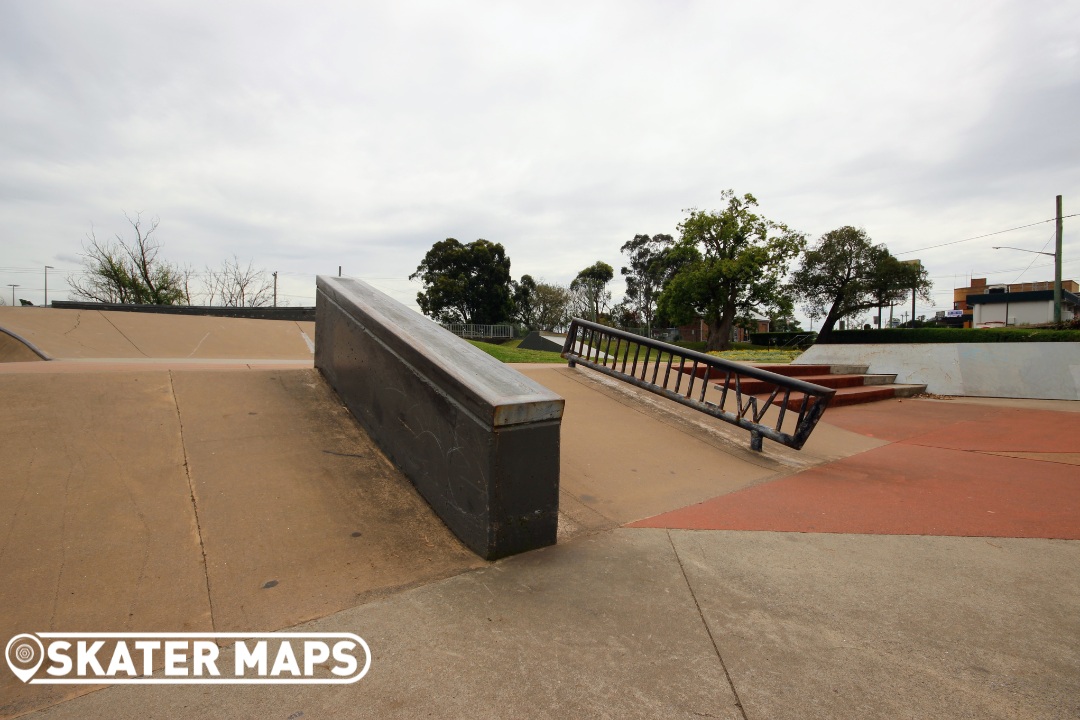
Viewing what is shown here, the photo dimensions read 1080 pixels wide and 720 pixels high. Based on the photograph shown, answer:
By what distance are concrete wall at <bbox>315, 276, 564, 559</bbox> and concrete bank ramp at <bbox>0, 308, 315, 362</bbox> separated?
632 cm

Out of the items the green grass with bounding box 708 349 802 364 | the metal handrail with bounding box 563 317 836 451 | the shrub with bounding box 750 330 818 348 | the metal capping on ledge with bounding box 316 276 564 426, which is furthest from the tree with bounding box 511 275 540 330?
the metal capping on ledge with bounding box 316 276 564 426

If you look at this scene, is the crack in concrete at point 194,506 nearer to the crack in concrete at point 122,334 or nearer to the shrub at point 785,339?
the crack in concrete at point 122,334

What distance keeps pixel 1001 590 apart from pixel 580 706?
2.07 m

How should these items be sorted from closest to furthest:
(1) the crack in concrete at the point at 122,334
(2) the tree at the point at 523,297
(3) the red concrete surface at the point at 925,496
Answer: (3) the red concrete surface at the point at 925,496, (1) the crack in concrete at the point at 122,334, (2) the tree at the point at 523,297

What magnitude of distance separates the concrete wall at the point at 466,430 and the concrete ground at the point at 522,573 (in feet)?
0.47

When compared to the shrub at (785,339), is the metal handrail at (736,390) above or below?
below

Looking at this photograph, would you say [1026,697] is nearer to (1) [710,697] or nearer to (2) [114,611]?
(1) [710,697]

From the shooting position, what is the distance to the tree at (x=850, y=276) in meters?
38.9

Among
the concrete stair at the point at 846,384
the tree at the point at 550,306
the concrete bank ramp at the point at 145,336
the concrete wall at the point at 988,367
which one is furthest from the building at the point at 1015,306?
the concrete bank ramp at the point at 145,336

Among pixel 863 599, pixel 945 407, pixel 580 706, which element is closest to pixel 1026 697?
pixel 863 599

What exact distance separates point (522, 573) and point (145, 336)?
10.8 metres

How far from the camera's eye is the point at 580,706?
160 cm

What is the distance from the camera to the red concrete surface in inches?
125

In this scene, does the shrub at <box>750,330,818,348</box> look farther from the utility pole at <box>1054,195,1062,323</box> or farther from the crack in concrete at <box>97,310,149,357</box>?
the crack in concrete at <box>97,310,149,357</box>
